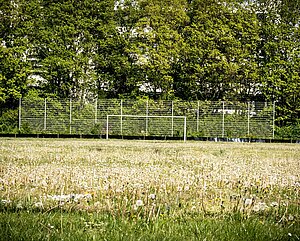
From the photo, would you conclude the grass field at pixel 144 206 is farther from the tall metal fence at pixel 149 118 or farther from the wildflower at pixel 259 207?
the tall metal fence at pixel 149 118

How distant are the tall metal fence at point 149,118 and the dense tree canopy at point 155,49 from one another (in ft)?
3.95

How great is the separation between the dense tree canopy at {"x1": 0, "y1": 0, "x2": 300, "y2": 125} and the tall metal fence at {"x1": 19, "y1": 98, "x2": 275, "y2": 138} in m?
1.20

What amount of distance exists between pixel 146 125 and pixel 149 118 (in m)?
0.43

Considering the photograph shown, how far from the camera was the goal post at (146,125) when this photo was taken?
25766mm

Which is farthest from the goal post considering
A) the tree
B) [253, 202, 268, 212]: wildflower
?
[253, 202, 268, 212]: wildflower

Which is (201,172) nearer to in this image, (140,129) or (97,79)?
(140,129)

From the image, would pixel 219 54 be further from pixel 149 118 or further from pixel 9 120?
pixel 9 120

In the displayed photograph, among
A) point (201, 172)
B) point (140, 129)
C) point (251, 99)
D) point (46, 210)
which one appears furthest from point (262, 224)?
point (251, 99)

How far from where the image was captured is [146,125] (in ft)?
85.3

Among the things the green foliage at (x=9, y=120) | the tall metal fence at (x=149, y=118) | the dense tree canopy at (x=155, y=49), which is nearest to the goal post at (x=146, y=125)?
the tall metal fence at (x=149, y=118)

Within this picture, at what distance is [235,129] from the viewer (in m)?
25.9

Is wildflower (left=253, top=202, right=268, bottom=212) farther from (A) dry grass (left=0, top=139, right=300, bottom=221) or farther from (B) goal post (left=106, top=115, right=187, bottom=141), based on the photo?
(B) goal post (left=106, top=115, right=187, bottom=141)

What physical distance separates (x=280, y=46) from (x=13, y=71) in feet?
50.5

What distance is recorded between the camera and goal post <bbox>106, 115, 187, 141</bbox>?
25.8 m
